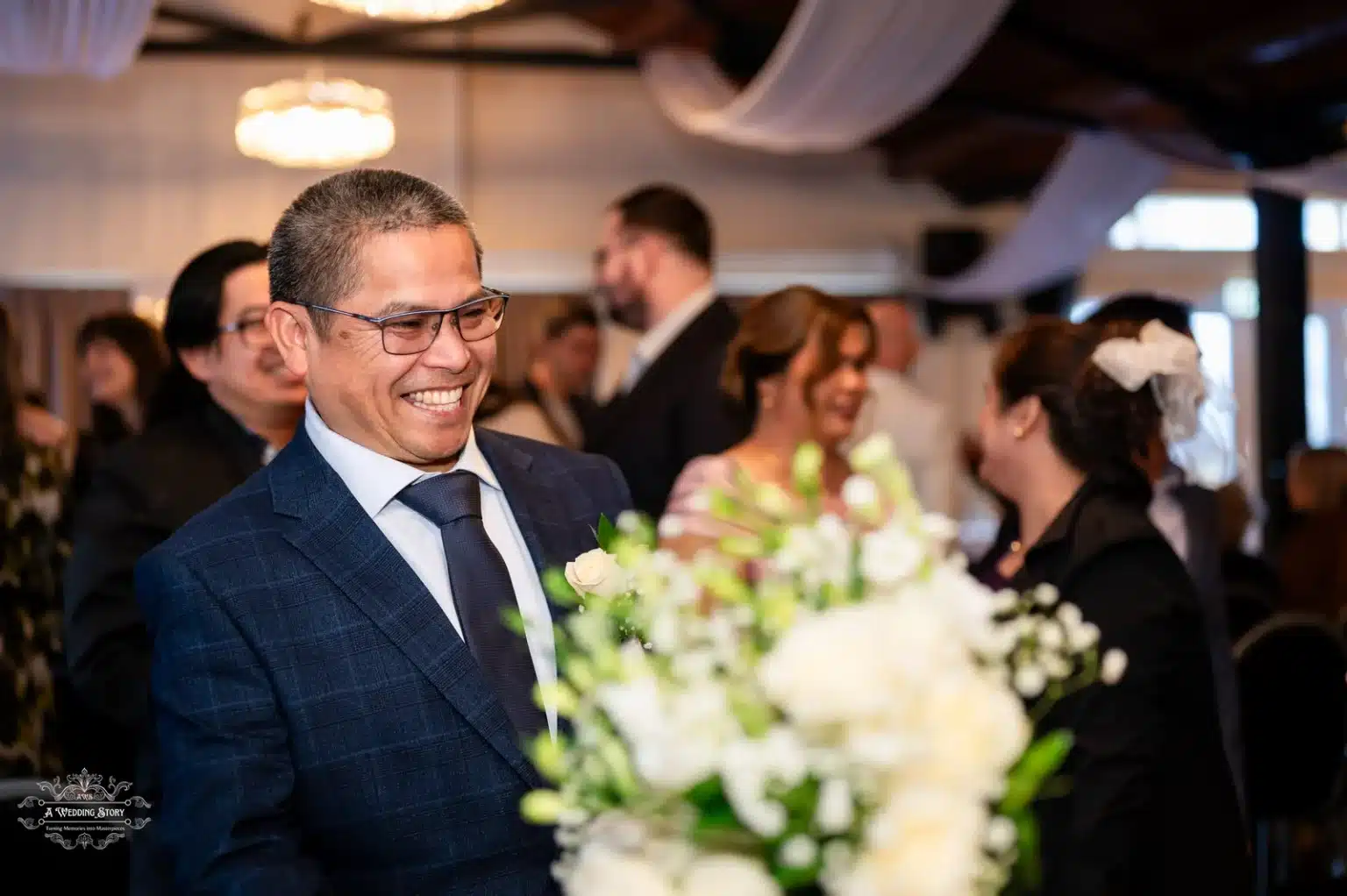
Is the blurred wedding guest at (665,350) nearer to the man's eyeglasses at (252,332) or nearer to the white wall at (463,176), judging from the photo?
the man's eyeglasses at (252,332)

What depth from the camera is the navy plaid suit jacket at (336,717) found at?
1.53m

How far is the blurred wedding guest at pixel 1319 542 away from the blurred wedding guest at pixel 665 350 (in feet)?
8.08

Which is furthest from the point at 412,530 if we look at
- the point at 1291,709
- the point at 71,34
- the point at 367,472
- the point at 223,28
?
the point at 223,28

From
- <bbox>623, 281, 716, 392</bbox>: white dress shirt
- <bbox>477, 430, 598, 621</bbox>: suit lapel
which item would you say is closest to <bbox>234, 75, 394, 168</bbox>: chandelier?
<bbox>623, 281, 716, 392</bbox>: white dress shirt

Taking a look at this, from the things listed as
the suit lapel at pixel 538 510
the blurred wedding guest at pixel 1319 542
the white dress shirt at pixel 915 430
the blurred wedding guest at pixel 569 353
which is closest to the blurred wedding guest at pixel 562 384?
the blurred wedding guest at pixel 569 353

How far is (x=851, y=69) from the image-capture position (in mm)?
5305

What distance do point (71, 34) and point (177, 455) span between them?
303 cm

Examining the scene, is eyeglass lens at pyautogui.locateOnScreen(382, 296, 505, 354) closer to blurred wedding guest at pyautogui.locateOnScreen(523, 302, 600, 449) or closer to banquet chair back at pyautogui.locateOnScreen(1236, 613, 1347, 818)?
banquet chair back at pyautogui.locateOnScreen(1236, 613, 1347, 818)

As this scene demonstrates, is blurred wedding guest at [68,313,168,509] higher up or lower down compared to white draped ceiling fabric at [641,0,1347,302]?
lower down

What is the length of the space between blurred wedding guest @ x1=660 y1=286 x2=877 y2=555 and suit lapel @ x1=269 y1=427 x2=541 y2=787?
1423 mm

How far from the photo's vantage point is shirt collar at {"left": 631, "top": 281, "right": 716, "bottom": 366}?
3.50 metres

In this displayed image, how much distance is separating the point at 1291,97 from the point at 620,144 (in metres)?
4.40

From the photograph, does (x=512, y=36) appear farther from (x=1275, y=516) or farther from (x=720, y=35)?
(x=1275, y=516)

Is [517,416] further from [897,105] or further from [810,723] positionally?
[897,105]
